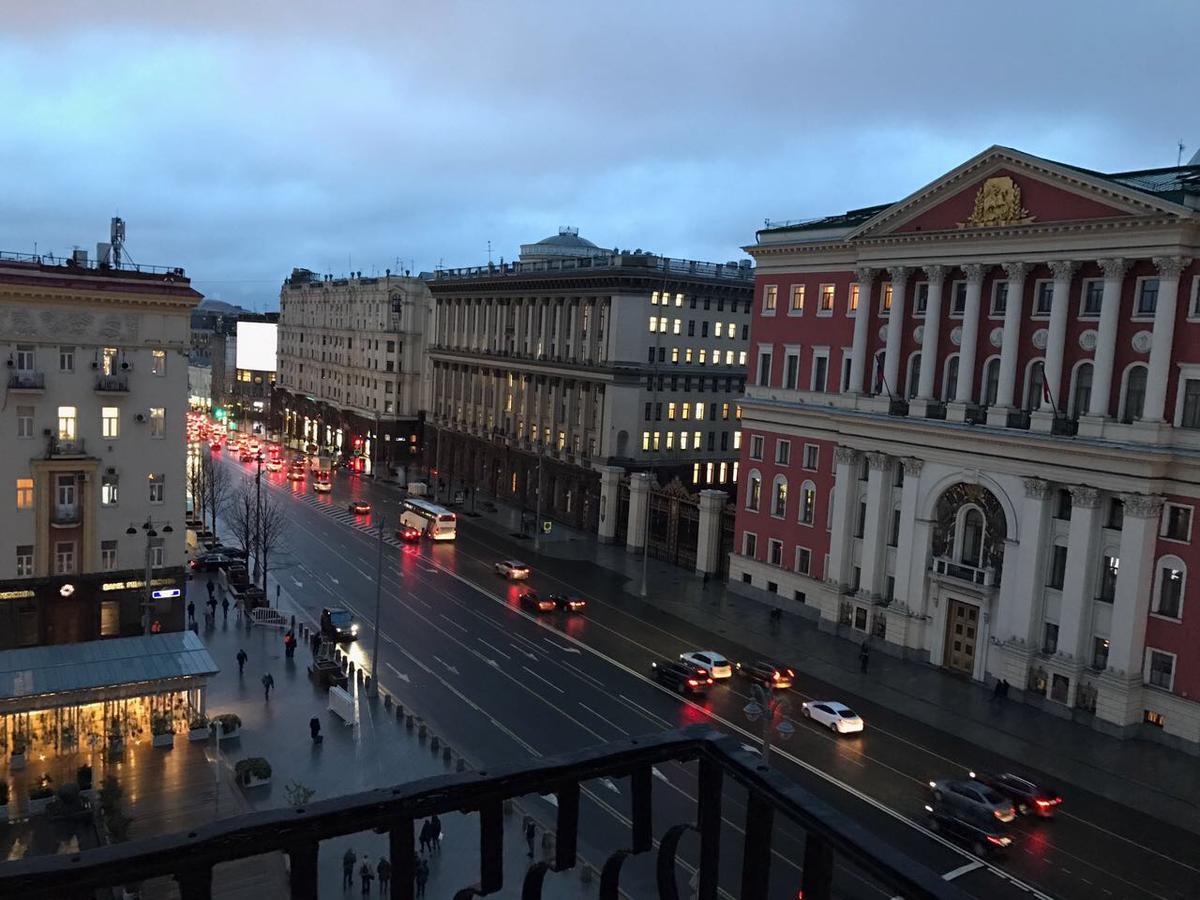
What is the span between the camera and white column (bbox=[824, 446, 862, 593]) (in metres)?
55.7

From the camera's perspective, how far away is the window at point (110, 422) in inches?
1822

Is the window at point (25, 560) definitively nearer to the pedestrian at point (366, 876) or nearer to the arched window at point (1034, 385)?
the pedestrian at point (366, 876)

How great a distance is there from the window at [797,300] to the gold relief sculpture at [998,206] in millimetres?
13468

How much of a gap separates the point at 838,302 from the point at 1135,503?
21.4 m

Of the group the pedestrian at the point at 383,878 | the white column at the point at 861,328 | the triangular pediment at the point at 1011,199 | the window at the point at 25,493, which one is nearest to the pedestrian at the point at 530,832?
the pedestrian at the point at 383,878

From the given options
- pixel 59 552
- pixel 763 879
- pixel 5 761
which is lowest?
pixel 5 761

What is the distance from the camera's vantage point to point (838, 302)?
58125 millimetres

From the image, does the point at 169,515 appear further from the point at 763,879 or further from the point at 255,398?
the point at 255,398

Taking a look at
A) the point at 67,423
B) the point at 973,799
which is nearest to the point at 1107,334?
the point at 973,799

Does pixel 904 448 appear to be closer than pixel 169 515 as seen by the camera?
No

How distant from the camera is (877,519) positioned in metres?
53.7

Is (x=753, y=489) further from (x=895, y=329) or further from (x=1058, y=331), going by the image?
(x=1058, y=331)

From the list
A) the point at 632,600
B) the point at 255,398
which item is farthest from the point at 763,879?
the point at 255,398

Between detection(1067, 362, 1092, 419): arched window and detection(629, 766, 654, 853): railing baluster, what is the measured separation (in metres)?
45.2
